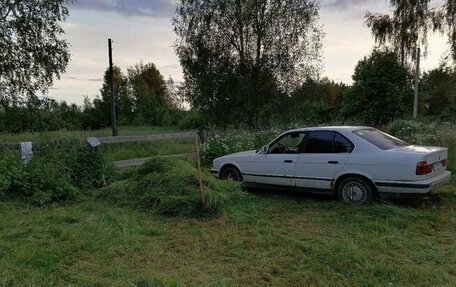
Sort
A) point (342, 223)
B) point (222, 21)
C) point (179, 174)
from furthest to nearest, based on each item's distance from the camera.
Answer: point (222, 21)
point (179, 174)
point (342, 223)

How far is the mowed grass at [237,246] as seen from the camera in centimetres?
367

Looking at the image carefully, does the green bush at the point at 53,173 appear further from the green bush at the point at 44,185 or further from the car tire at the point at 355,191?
the car tire at the point at 355,191

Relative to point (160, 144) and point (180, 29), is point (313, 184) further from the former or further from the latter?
point (180, 29)

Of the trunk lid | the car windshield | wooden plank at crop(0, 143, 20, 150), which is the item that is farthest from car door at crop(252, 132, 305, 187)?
wooden plank at crop(0, 143, 20, 150)

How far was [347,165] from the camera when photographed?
6.47 meters

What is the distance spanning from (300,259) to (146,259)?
1719mm

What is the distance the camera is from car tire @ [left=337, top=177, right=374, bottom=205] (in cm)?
632

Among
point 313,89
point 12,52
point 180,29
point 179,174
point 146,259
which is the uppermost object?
point 180,29

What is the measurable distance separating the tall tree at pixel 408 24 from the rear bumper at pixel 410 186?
16601mm

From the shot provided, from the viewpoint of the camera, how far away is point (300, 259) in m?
4.09

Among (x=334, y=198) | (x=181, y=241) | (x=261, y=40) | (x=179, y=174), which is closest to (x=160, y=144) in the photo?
(x=261, y=40)

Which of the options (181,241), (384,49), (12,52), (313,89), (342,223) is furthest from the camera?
(384,49)

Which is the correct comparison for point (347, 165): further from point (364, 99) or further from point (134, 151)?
point (364, 99)

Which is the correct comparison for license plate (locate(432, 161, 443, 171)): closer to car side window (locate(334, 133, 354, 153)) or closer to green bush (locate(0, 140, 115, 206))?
car side window (locate(334, 133, 354, 153))
